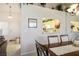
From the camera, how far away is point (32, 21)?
2.06 metres

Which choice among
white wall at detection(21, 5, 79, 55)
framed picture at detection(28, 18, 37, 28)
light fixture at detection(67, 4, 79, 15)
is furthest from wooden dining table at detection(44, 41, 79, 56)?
light fixture at detection(67, 4, 79, 15)

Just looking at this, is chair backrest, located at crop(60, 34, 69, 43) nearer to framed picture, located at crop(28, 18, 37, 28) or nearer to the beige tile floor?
framed picture, located at crop(28, 18, 37, 28)

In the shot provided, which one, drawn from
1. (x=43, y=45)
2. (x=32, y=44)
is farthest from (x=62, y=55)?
(x=32, y=44)

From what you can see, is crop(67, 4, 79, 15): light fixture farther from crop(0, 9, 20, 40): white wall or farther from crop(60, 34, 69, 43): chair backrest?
crop(0, 9, 20, 40): white wall

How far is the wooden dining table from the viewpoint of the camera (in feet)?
6.49

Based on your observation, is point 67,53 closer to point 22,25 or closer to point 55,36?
point 55,36

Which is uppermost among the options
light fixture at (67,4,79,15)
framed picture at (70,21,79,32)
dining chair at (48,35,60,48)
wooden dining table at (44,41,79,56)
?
light fixture at (67,4,79,15)

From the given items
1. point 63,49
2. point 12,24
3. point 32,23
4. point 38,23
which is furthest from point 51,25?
point 12,24

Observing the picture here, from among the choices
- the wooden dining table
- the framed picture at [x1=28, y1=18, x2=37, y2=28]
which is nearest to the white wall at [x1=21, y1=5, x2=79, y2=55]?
the framed picture at [x1=28, y1=18, x2=37, y2=28]

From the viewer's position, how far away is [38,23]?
208cm

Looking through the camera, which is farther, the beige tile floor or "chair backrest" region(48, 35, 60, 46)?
"chair backrest" region(48, 35, 60, 46)

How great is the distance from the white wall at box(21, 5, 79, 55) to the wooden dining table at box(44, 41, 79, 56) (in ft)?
0.64

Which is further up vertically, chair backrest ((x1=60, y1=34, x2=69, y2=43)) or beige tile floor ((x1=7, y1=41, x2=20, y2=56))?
chair backrest ((x1=60, y1=34, x2=69, y2=43))

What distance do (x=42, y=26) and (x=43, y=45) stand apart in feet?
1.08
